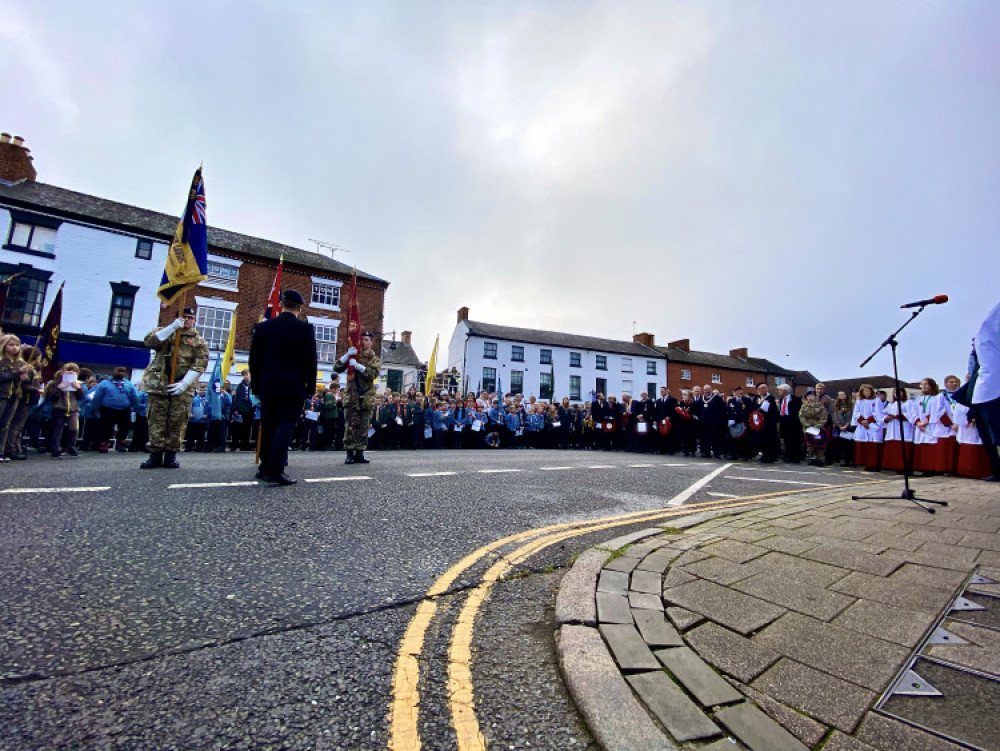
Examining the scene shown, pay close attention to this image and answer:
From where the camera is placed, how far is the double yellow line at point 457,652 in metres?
1.43

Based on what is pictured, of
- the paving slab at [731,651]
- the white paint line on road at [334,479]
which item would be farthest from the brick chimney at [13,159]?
the paving slab at [731,651]

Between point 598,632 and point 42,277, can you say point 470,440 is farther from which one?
point 42,277

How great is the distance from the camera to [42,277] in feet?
69.7

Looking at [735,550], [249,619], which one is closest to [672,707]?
[249,619]

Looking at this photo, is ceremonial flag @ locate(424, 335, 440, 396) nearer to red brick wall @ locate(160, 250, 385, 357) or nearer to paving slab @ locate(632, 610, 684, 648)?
red brick wall @ locate(160, 250, 385, 357)

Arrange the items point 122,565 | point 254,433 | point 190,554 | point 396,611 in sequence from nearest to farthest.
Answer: point 396,611 < point 122,565 < point 190,554 < point 254,433

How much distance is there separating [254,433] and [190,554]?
1329cm

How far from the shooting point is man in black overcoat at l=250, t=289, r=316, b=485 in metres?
5.34

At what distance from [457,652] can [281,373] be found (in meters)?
4.36

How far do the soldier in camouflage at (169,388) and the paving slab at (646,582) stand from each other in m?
6.05

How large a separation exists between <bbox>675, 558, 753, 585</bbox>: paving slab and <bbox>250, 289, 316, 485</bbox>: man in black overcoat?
14.1ft

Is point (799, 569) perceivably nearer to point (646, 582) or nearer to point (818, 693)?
point (646, 582)

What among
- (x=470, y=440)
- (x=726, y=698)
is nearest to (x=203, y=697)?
(x=726, y=698)

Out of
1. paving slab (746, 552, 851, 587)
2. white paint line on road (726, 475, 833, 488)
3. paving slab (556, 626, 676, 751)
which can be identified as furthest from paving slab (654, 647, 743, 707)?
white paint line on road (726, 475, 833, 488)
